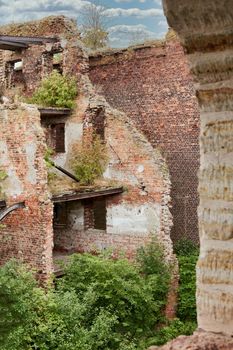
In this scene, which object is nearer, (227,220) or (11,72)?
(227,220)

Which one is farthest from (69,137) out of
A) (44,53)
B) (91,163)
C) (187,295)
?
(187,295)

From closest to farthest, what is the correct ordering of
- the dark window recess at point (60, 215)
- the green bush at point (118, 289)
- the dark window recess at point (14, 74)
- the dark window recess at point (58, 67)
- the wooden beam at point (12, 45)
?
the green bush at point (118, 289) → the dark window recess at point (60, 215) → the wooden beam at point (12, 45) → the dark window recess at point (58, 67) → the dark window recess at point (14, 74)

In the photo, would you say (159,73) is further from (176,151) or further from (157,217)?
(157,217)

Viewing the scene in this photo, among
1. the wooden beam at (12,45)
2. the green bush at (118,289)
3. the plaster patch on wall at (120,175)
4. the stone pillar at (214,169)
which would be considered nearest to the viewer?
the stone pillar at (214,169)

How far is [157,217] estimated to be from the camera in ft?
44.5

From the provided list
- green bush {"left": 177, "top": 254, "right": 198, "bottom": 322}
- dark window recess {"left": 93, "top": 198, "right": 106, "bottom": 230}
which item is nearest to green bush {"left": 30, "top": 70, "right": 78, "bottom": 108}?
dark window recess {"left": 93, "top": 198, "right": 106, "bottom": 230}

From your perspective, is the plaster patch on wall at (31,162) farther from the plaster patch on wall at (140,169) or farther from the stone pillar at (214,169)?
the stone pillar at (214,169)

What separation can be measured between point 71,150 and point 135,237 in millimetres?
3135

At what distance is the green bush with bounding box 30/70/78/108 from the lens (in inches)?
587

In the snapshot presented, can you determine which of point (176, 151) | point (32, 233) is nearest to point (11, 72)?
point (176, 151)

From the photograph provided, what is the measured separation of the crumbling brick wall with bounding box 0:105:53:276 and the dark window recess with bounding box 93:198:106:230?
2.75 m

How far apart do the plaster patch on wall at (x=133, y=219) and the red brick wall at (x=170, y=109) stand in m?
2.77

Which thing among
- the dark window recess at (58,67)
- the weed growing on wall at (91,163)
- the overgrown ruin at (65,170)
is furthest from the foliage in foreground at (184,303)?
the dark window recess at (58,67)

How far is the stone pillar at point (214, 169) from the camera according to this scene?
1.99 metres
